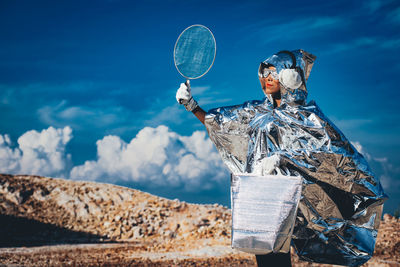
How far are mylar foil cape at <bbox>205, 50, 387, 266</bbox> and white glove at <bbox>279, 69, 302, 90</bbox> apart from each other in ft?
0.18

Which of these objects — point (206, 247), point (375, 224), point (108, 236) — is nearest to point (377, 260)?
point (206, 247)

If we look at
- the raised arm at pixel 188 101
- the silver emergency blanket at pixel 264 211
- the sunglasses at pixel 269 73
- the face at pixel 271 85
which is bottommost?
the silver emergency blanket at pixel 264 211

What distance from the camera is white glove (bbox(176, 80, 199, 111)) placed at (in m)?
2.97

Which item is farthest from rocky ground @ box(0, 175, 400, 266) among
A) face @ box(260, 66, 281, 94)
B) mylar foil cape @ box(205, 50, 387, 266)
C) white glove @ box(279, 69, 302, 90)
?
white glove @ box(279, 69, 302, 90)

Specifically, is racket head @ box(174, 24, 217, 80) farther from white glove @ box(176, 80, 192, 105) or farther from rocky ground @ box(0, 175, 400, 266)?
rocky ground @ box(0, 175, 400, 266)

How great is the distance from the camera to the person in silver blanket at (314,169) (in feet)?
8.35

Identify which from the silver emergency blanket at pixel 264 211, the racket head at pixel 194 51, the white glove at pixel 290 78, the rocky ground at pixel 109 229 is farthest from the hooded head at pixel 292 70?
the rocky ground at pixel 109 229

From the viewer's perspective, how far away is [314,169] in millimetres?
2566

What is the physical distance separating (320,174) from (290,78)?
0.73 m

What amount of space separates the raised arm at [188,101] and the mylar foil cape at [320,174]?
463mm

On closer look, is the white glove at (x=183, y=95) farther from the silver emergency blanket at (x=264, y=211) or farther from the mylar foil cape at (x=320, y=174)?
the silver emergency blanket at (x=264, y=211)

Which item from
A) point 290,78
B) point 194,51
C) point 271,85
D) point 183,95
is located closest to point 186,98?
point 183,95

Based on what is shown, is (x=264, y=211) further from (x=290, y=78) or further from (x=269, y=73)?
(x=269, y=73)

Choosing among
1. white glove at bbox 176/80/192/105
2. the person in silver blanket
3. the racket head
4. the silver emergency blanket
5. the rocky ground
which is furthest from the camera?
the rocky ground
